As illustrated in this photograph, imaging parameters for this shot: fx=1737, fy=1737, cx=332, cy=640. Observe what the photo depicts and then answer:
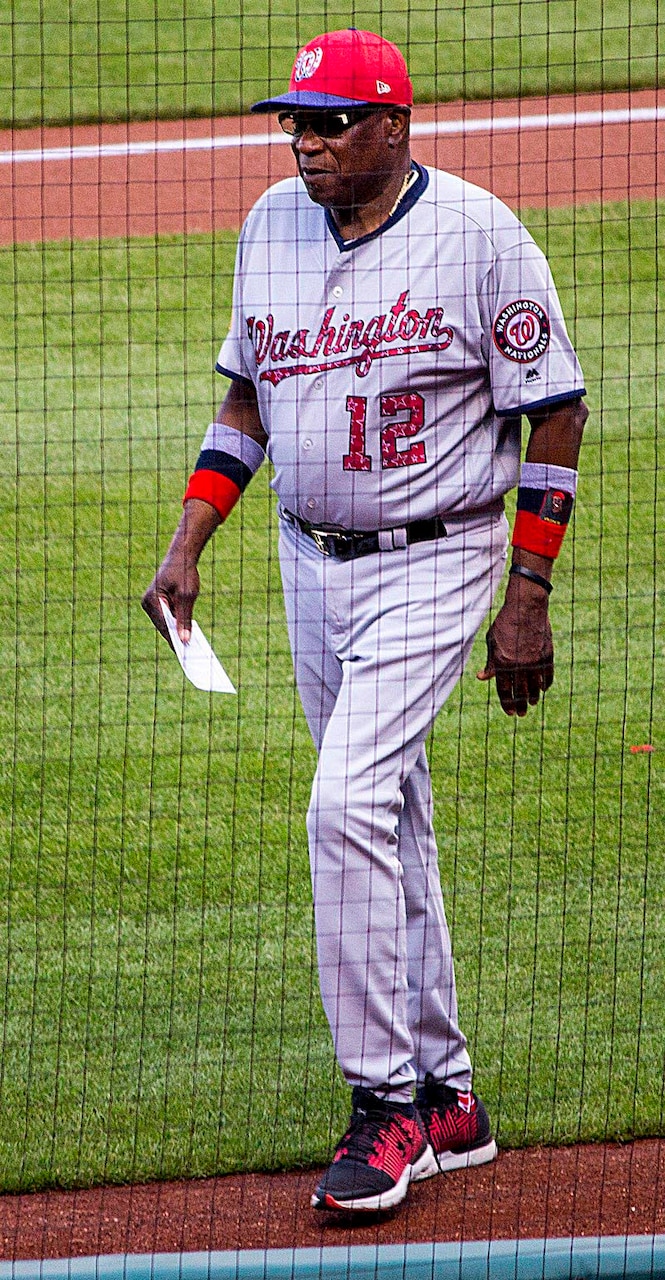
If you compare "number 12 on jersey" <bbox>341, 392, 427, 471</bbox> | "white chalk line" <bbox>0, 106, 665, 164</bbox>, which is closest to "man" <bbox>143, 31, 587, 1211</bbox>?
"number 12 on jersey" <bbox>341, 392, 427, 471</bbox>

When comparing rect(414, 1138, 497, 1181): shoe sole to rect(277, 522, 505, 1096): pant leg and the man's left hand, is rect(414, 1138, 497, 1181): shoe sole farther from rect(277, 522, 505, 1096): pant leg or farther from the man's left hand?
the man's left hand

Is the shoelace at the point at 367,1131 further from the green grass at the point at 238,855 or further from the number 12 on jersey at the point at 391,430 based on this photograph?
the number 12 on jersey at the point at 391,430

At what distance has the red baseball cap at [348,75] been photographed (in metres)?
3.37

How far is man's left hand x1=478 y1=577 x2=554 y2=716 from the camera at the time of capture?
347 centimetres

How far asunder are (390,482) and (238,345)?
51cm

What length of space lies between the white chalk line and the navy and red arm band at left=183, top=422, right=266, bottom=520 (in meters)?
8.43

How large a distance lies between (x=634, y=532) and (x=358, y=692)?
4.31 metres

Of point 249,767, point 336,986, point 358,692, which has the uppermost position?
point 358,692

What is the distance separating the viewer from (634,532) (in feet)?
24.5

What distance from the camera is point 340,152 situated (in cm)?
339

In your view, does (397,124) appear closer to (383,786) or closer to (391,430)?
(391,430)

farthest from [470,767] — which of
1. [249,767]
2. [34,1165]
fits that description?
[34,1165]

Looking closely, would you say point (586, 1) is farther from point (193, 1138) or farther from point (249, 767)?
point (193, 1138)

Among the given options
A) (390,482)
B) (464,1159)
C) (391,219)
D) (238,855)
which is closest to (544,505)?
(390,482)
